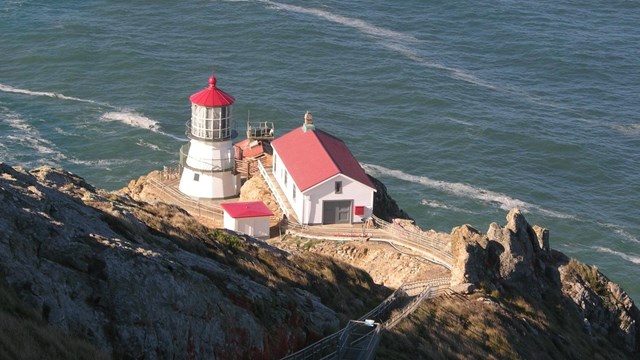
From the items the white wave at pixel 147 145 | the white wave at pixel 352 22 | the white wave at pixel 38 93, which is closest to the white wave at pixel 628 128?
the white wave at pixel 352 22

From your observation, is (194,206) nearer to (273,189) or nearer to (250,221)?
(273,189)

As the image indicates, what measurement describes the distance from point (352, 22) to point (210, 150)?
66793 millimetres

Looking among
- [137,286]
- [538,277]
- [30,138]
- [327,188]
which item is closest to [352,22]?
[30,138]

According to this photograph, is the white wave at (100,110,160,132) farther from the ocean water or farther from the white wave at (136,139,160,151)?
the white wave at (136,139,160,151)

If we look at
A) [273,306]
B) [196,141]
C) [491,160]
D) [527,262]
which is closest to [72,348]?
[273,306]

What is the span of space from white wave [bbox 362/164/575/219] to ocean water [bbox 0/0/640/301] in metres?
0.15

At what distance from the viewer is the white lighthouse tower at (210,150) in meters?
49.8

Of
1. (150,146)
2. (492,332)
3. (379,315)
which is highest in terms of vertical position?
(379,315)

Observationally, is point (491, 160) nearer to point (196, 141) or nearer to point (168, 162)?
point (168, 162)

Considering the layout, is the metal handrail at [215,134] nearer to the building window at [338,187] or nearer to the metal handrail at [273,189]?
the metal handrail at [273,189]

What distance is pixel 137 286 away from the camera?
2064cm

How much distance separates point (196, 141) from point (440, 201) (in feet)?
94.6

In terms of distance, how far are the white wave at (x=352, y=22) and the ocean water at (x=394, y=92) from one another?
1.17ft

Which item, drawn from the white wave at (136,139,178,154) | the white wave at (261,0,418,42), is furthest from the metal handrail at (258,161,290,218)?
the white wave at (261,0,418,42)
